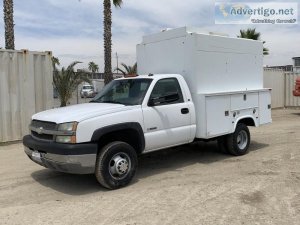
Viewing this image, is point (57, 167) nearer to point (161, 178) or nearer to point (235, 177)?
point (161, 178)

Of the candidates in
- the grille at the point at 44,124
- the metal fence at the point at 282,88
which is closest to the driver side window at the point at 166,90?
the grille at the point at 44,124

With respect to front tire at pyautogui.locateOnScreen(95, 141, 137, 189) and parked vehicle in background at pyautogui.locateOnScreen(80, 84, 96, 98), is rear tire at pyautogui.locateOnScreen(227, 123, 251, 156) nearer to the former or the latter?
front tire at pyautogui.locateOnScreen(95, 141, 137, 189)

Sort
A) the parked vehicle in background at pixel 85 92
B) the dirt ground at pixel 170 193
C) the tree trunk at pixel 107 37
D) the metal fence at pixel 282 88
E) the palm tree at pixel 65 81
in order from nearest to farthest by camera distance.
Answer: the dirt ground at pixel 170 193, the palm tree at pixel 65 81, the tree trunk at pixel 107 37, the metal fence at pixel 282 88, the parked vehicle in background at pixel 85 92

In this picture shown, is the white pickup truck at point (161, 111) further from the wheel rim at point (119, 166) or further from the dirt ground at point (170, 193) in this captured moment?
the dirt ground at point (170, 193)

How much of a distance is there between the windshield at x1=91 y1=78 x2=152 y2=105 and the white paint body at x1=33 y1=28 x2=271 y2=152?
14 cm

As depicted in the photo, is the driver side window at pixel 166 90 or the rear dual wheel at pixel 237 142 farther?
the rear dual wheel at pixel 237 142

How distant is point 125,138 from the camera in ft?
22.2

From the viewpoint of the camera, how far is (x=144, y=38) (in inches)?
354

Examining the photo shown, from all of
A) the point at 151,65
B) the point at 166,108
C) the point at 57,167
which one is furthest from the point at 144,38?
the point at 57,167

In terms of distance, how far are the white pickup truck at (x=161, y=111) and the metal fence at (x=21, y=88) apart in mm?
3912

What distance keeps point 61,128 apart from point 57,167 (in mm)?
638

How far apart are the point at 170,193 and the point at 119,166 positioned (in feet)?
3.17

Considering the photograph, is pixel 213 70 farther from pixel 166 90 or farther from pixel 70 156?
pixel 70 156

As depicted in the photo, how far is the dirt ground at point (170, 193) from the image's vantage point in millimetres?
5055
